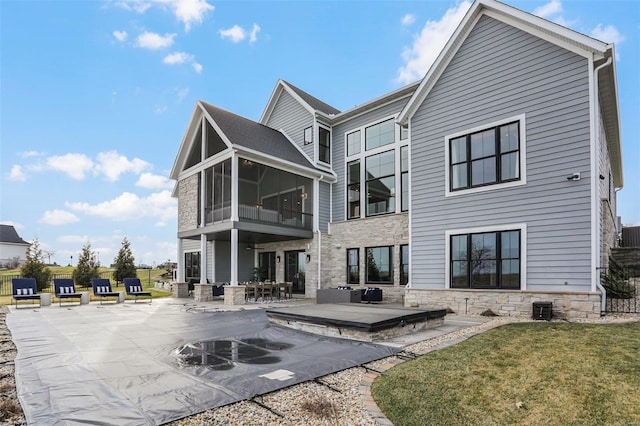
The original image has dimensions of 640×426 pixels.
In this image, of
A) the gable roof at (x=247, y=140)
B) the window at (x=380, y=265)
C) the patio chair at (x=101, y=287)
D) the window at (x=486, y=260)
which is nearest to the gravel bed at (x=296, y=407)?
the window at (x=486, y=260)

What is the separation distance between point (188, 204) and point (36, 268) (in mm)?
9010

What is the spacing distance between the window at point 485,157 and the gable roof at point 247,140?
259 inches

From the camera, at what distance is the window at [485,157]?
30.9 feet

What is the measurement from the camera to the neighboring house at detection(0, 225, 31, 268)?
4172 cm

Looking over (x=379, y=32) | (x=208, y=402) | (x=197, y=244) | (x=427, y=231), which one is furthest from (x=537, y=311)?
(x=197, y=244)

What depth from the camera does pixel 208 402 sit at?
11.5ft

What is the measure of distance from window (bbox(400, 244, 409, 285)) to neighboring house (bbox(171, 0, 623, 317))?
192mm

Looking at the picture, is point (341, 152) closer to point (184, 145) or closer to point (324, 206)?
point (324, 206)

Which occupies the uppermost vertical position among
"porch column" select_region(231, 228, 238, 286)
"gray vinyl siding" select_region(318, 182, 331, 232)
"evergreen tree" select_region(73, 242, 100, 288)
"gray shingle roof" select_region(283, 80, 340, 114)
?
"gray shingle roof" select_region(283, 80, 340, 114)

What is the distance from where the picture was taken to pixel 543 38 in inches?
354

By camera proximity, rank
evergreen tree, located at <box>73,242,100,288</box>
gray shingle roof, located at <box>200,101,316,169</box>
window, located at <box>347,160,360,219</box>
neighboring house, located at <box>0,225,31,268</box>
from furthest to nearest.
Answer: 1. neighboring house, located at <box>0,225,31,268</box>
2. evergreen tree, located at <box>73,242,100,288</box>
3. window, located at <box>347,160,360,219</box>
4. gray shingle roof, located at <box>200,101,316,169</box>

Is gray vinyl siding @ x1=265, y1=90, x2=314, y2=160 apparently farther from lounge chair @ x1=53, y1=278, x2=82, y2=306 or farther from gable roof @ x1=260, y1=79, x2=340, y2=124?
lounge chair @ x1=53, y1=278, x2=82, y2=306

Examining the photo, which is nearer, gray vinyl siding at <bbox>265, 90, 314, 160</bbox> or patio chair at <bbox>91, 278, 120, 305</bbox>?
patio chair at <bbox>91, 278, 120, 305</bbox>

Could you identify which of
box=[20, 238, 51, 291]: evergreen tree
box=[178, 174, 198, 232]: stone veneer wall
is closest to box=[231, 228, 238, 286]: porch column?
box=[178, 174, 198, 232]: stone veneer wall
